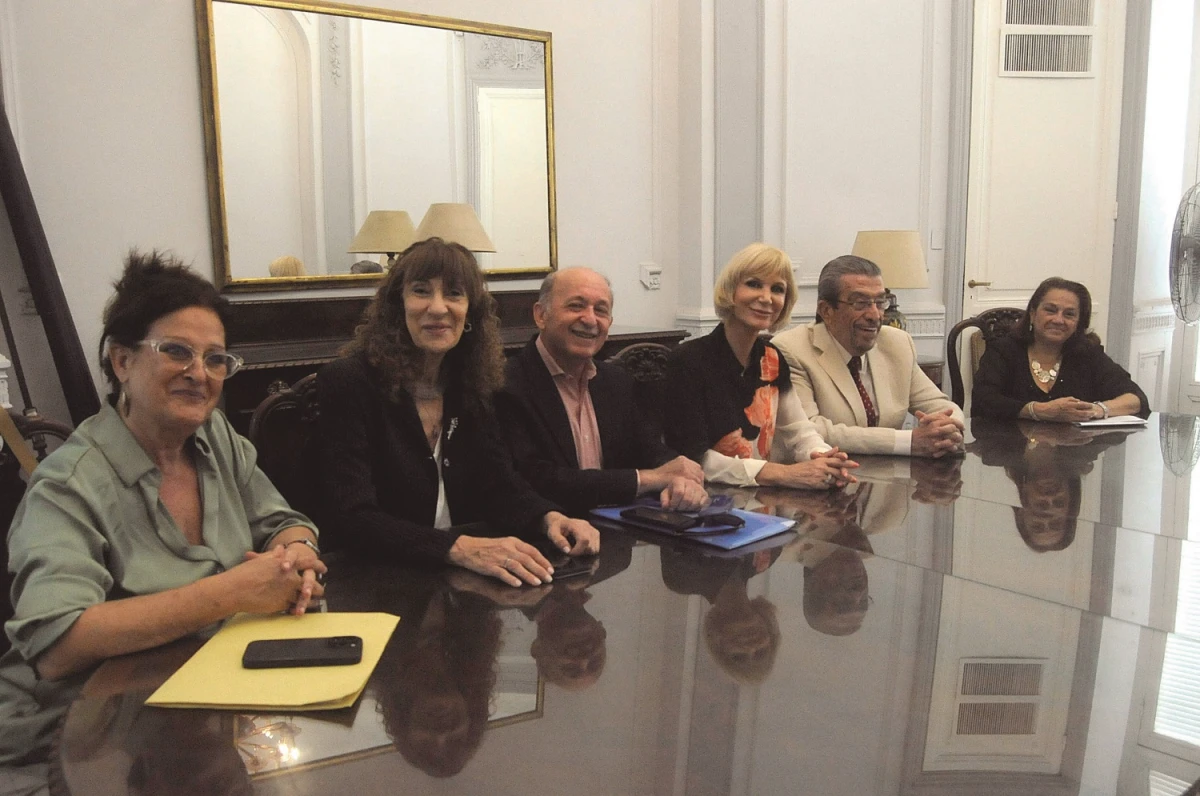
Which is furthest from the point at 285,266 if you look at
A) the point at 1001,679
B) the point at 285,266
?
the point at 1001,679

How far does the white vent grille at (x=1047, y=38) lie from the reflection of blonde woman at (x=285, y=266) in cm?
405

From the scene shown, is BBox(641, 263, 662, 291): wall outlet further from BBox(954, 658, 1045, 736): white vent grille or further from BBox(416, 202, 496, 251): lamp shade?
BBox(954, 658, 1045, 736): white vent grille

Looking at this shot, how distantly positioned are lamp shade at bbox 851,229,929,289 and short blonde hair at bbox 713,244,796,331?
2.15m

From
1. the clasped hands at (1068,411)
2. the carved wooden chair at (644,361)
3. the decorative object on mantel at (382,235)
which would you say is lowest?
the clasped hands at (1068,411)

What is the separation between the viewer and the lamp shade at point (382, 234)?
383cm

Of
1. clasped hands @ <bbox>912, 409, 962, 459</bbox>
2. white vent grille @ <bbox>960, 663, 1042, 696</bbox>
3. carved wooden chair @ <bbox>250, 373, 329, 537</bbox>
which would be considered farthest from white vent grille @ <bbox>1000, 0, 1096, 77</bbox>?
white vent grille @ <bbox>960, 663, 1042, 696</bbox>

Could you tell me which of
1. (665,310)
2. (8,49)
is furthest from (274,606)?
(665,310)

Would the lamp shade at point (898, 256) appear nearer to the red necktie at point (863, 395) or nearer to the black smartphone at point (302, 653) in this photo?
the red necktie at point (863, 395)

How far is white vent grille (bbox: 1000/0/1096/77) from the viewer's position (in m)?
5.39

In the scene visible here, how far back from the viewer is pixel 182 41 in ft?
11.4

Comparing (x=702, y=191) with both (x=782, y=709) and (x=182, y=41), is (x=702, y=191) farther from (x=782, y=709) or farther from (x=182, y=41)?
(x=782, y=709)

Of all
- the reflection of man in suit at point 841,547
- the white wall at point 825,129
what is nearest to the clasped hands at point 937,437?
the reflection of man in suit at point 841,547

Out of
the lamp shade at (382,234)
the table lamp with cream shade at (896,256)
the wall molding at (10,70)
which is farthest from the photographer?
the table lamp with cream shade at (896,256)

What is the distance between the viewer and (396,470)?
177 centimetres
